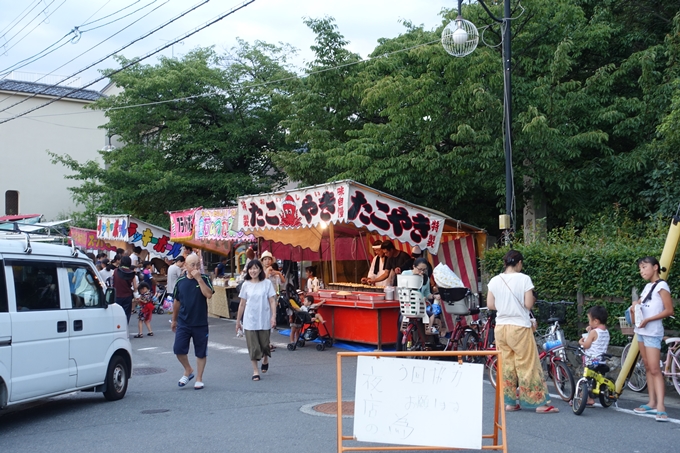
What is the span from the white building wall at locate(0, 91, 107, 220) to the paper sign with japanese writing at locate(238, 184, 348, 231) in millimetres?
30754

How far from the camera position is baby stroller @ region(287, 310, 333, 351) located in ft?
46.7

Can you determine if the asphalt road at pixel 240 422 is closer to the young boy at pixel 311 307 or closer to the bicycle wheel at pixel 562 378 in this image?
the bicycle wheel at pixel 562 378

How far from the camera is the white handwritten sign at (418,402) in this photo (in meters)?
5.68

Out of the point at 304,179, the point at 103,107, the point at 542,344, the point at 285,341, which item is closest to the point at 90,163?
the point at 103,107

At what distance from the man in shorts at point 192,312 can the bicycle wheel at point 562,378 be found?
4.76 metres

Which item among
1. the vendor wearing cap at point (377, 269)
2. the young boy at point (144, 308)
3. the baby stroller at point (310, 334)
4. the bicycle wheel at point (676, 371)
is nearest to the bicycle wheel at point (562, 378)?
the bicycle wheel at point (676, 371)

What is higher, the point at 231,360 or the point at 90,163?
the point at 90,163

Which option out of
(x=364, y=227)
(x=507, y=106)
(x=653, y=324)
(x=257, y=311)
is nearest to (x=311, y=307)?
(x=364, y=227)

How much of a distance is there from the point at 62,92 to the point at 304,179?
29689mm

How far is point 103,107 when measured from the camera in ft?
93.9

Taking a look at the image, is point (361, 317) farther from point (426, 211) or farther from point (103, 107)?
point (103, 107)

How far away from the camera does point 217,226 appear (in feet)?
65.2

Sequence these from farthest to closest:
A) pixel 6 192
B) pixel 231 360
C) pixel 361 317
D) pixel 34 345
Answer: pixel 6 192
pixel 361 317
pixel 231 360
pixel 34 345

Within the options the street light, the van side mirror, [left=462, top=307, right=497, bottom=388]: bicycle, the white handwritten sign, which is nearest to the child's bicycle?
[left=462, top=307, right=497, bottom=388]: bicycle
